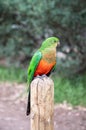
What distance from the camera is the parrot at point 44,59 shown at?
164 inches

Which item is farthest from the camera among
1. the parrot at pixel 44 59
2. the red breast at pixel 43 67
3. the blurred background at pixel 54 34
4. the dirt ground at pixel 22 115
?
the blurred background at pixel 54 34

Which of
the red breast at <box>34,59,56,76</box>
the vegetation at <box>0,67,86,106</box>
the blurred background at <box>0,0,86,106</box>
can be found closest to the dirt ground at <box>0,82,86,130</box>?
the vegetation at <box>0,67,86,106</box>

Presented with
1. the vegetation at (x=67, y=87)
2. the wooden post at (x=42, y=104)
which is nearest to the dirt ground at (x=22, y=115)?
the vegetation at (x=67, y=87)

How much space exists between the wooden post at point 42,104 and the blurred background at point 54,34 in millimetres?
4774

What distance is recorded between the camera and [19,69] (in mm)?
10789

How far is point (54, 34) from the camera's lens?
8.73 m

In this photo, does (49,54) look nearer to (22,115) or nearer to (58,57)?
(22,115)

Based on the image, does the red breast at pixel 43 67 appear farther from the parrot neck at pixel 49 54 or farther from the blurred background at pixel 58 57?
the blurred background at pixel 58 57

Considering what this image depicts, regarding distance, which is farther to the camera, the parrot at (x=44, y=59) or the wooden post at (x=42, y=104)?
the parrot at (x=44, y=59)

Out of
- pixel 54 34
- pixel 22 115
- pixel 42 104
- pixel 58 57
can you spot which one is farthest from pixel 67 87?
pixel 42 104

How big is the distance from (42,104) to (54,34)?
6.02 meters

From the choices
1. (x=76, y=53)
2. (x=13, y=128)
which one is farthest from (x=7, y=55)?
(x=13, y=128)

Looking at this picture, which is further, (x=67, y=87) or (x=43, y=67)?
(x=67, y=87)

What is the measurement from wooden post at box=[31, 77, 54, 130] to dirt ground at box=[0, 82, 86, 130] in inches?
144
